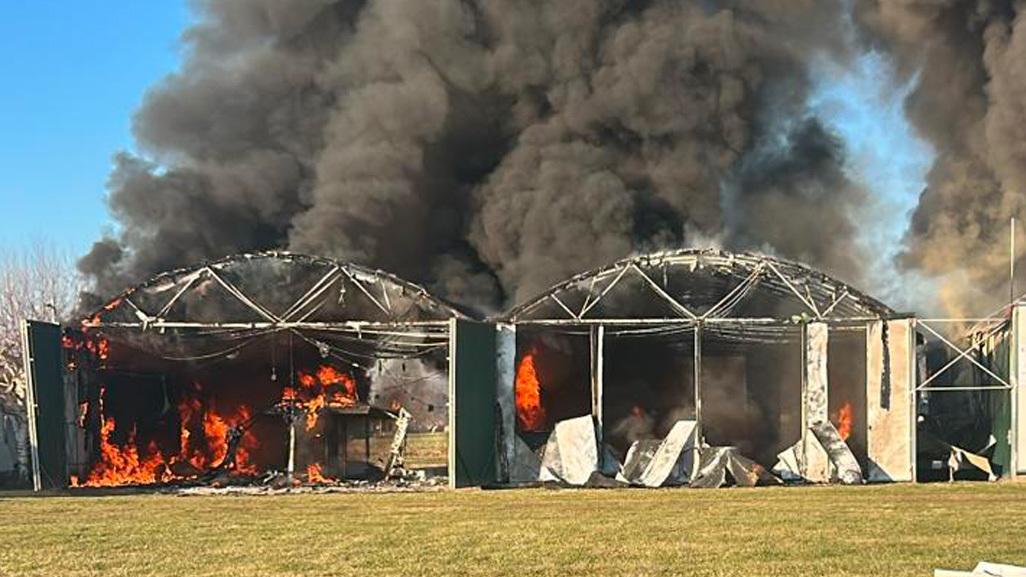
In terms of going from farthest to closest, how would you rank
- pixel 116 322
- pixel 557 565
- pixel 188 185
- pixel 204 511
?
pixel 188 185, pixel 116 322, pixel 204 511, pixel 557 565

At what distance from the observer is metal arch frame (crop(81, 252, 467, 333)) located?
24000 millimetres

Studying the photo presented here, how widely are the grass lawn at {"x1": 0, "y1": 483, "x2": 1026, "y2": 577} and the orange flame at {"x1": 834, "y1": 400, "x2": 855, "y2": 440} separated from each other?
5486 mm

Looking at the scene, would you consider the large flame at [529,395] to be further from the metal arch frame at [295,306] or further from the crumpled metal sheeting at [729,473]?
the crumpled metal sheeting at [729,473]

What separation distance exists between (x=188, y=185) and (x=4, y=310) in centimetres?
1665

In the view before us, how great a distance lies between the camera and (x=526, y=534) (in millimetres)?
13273

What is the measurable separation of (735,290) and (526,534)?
488 inches

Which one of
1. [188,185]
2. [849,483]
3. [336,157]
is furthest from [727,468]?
[188,185]

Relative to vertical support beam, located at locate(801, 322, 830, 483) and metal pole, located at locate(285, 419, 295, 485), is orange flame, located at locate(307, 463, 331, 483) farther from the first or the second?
vertical support beam, located at locate(801, 322, 830, 483)

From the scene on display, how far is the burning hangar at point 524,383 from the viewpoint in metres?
23.7

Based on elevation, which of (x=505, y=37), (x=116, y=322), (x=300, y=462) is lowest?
(x=300, y=462)

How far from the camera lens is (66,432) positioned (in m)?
24.0

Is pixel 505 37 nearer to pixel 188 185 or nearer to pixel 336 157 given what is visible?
pixel 336 157

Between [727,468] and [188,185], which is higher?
[188,185]

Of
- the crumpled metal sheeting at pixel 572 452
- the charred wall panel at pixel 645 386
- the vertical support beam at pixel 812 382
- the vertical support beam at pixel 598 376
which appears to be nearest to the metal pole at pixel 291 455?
the crumpled metal sheeting at pixel 572 452
